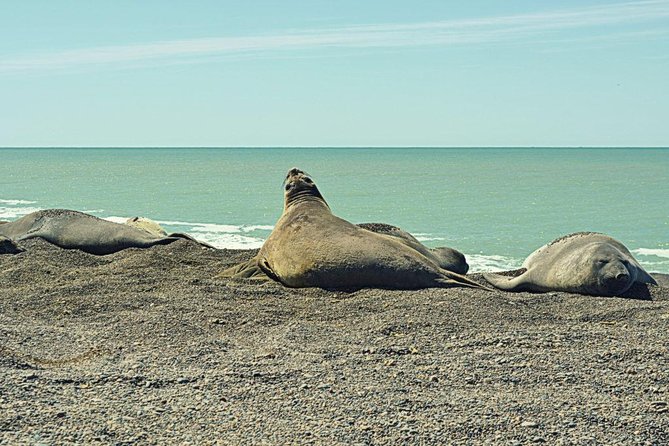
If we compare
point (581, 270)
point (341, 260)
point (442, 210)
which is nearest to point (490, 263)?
point (581, 270)

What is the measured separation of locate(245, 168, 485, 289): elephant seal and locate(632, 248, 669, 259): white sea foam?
32.3 feet

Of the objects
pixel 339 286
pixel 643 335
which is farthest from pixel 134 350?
pixel 643 335

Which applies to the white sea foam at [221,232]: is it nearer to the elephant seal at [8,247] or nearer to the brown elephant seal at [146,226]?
the brown elephant seal at [146,226]

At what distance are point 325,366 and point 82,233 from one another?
7.16m

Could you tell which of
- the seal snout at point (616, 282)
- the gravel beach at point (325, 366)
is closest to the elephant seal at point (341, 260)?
the gravel beach at point (325, 366)

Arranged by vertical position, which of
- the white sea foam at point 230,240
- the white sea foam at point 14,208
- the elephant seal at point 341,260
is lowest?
the white sea foam at point 14,208

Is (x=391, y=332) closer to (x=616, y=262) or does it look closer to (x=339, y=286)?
(x=339, y=286)

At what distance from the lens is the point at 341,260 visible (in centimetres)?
807

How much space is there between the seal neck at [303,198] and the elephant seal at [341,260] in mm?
676

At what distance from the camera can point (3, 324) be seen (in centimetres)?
620

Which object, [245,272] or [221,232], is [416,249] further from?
[221,232]

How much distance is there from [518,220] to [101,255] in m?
16.4

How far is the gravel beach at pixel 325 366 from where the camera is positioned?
414 centimetres

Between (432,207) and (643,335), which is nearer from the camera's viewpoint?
(643,335)
